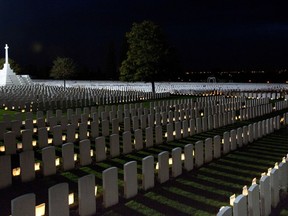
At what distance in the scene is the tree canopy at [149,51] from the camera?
1220 inches

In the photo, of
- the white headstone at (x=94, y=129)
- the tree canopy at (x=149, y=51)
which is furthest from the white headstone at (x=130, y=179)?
the tree canopy at (x=149, y=51)

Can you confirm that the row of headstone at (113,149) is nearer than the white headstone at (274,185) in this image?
No

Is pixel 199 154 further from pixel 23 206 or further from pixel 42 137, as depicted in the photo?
pixel 23 206

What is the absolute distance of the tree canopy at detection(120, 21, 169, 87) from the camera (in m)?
31.0

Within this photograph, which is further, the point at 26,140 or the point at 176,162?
the point at 26,140

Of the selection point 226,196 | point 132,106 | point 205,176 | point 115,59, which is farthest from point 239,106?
point 115,59

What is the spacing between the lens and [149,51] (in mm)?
30984

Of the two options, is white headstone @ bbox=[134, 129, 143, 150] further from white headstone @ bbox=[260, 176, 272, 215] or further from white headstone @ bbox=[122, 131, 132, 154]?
white headstone @ bbox=[260, 176, 272, 215]

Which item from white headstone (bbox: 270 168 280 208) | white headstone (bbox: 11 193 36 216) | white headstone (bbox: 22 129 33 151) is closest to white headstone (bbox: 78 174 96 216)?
white headstone (bbox: 11 193 36 216)

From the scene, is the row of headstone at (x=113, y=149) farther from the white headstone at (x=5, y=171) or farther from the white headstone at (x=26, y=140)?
the white headstone at (x=26, y=140)

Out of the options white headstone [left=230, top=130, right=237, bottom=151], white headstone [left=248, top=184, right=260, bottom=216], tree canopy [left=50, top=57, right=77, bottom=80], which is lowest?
white headstone [left=230, top=130, right=237, bottom=151]

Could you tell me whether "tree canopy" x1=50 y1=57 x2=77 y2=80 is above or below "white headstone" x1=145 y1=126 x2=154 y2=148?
above

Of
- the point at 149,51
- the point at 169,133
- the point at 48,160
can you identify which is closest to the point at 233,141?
the point at 169,133

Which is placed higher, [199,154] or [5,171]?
[5,171]
